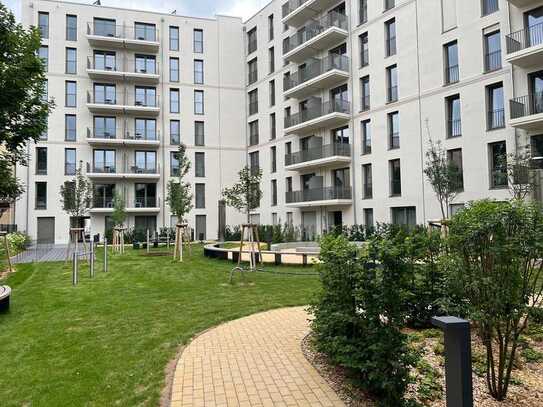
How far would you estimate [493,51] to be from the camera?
20.3 m

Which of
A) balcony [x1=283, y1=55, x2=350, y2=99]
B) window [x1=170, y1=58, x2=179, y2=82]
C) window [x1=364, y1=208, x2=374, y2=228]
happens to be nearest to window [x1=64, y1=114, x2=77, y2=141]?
window [x1=170, y1=58, x2=179, y2=82]

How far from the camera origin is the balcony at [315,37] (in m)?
29.0

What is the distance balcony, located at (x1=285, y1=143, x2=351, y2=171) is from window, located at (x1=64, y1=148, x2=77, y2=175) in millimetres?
19072

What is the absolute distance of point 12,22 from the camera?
794 cm

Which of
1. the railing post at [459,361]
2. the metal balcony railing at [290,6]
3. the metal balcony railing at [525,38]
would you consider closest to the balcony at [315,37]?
the metal balcony railing at [290,6]

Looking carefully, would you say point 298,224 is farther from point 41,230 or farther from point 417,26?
point 41,230

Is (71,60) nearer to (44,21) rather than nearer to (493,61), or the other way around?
(44,21)

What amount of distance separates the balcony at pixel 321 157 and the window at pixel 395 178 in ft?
11.7

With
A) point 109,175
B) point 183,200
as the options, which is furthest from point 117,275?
point 109,175

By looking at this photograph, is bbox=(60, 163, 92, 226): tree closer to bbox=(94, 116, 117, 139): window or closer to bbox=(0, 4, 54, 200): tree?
bbox=(94, 116, 117, 139): window

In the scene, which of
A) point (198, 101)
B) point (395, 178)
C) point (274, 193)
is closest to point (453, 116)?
point (395, 178)

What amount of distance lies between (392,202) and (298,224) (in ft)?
31.2

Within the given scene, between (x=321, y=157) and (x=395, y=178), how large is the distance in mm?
6295

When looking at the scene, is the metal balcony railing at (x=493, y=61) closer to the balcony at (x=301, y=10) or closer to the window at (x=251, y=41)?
the balcony at (x=301, y=10)
